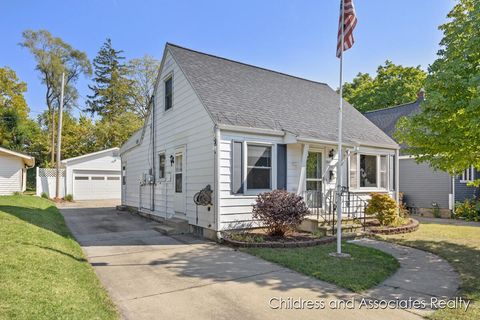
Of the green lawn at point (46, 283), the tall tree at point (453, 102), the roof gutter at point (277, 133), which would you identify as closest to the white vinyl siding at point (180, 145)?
the roof gutter at point (277, 133)

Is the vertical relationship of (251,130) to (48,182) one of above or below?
above

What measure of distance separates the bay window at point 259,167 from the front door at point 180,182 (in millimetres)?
2486

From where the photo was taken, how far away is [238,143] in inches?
329

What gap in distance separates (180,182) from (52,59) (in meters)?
29.2

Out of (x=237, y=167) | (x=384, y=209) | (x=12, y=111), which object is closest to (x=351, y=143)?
(x=384, y=209)

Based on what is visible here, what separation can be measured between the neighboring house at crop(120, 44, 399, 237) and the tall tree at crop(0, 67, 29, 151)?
27.4 m

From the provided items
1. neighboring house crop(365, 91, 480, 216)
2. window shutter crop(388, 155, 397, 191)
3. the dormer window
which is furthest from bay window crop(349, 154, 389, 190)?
the dormer window

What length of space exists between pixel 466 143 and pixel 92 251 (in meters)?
8.22

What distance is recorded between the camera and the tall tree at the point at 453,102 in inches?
233

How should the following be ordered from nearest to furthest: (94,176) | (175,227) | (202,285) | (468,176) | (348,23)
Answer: (202,285), (348,23), (175,227), (468,176), (94,176)

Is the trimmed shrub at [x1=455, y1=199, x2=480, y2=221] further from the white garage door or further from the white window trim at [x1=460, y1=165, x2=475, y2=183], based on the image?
the white garage door

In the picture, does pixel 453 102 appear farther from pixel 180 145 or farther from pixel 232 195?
Result: pixel 180 145

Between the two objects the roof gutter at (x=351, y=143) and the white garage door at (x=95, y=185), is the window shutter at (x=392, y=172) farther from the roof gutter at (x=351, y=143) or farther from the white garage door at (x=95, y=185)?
the white garage door at (x=95, y=185)

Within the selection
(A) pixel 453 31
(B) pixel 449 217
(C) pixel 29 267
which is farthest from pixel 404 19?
(C) pixel 29 267
